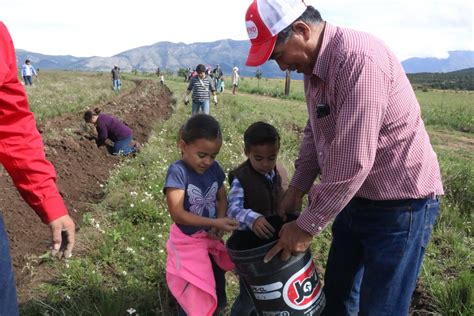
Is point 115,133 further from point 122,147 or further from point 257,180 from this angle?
point 257,180

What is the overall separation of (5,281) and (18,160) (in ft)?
1.66

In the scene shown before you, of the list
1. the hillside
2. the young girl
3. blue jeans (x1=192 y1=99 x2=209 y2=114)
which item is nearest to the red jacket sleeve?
the young girl

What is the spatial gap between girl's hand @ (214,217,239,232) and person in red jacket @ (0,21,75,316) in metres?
0.82

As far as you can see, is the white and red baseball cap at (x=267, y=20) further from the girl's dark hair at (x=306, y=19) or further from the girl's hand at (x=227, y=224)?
the girl's hand at (x=227, y=224)

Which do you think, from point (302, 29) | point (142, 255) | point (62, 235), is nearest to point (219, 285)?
point (62, 235)

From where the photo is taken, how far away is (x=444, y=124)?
16094 mm

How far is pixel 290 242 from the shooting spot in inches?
78.5

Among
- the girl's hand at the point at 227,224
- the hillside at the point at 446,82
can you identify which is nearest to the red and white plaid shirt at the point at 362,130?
the girl's hand at the point at 227,224

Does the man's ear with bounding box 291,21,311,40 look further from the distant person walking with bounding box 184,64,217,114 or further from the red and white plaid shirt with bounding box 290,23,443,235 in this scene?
the distant person walking with bounding box 184,64,217,114

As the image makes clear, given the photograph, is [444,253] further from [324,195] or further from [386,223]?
[324,195]

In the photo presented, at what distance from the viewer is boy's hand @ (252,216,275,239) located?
230cm

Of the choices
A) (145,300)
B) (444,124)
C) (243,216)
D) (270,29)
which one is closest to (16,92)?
(270,29)

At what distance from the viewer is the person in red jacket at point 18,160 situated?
67.9 inches

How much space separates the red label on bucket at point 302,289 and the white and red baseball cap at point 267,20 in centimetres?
105
